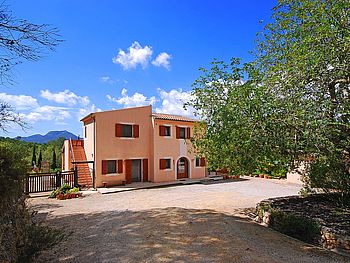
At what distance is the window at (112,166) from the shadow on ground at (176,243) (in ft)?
32.5

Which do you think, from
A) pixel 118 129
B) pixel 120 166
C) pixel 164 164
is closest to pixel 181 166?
pixel 164 164

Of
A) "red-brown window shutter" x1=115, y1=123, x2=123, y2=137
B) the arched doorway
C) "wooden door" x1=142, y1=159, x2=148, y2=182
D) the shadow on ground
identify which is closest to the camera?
the shadow on ground

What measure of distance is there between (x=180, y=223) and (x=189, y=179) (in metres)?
14.7

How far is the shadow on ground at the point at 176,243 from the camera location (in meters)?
5.19

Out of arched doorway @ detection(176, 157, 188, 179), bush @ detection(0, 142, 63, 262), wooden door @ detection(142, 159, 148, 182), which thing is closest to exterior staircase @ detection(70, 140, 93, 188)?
wooden door @ detection(142, 159, 148, 182)

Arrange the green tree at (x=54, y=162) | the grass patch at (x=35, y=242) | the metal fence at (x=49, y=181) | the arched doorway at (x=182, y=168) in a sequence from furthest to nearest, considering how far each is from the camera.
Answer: the green tree at (x=54, y=162) < the arched doorway at (x=182, y=168) < the metal fence at (x=49, y=181) < the grass patch at (x=35, y=242)

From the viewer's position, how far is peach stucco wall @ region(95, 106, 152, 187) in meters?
18.3

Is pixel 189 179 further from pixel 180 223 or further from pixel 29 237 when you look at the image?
pixel 29 237

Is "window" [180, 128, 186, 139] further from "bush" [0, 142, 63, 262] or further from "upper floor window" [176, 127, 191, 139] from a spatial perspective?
"bush" [0, 142, 63, 262]

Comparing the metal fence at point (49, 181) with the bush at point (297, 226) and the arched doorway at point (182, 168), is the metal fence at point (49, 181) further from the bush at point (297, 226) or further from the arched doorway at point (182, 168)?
the bush at point (297, 226)

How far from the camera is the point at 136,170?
20578 mm

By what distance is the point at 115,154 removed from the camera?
19.1 metres

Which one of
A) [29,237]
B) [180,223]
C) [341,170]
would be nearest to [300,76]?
[341,170]

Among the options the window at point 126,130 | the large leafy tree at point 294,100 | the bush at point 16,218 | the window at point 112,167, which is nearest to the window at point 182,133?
the window at point 126,130
